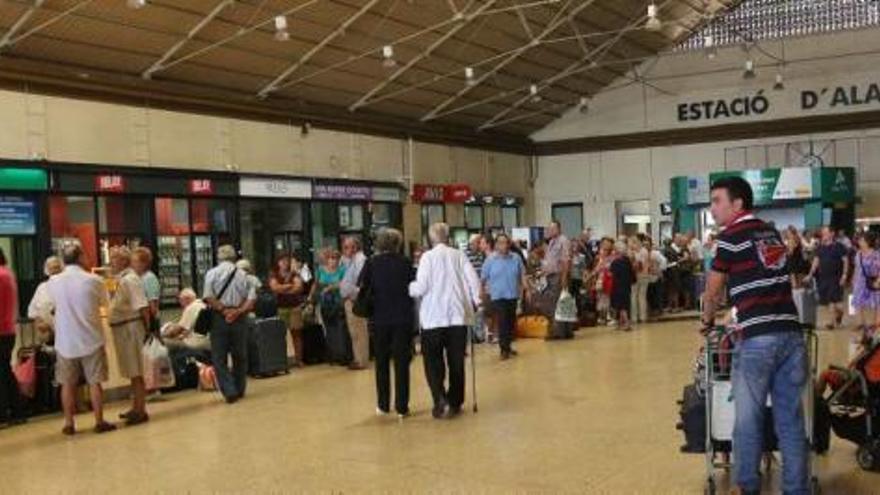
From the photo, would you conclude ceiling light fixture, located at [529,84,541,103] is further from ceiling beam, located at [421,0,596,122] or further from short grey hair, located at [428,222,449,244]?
short grey hair, located at [428,222,449,244]

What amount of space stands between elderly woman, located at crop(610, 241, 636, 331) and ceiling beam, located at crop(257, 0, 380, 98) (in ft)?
19.3

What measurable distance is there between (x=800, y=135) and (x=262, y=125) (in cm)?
1461

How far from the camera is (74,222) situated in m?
15.4

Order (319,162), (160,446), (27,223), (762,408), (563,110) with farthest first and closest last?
(563,110) < (319,162) < (27,223) < (160,446) < (762,408)

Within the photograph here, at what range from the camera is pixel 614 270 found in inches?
603

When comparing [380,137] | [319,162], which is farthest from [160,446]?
[380,137]

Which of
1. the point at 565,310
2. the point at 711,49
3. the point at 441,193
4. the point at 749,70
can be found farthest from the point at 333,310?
the point at 711,49

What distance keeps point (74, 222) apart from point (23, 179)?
4.41 ft

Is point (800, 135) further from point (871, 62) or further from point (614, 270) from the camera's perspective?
point (614, 270)

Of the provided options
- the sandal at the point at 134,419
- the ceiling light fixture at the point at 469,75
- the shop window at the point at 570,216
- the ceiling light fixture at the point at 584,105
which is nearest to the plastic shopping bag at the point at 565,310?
the sandal at the point at 134,419

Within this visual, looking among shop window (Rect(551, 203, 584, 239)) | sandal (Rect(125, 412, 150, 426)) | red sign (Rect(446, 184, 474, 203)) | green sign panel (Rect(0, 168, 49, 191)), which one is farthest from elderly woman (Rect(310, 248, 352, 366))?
shop window (Rect(551, 203, 584, 239))

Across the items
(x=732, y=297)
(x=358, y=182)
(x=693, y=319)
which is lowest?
(x=693, y=319)

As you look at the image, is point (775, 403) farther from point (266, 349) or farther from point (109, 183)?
point (109, 183)

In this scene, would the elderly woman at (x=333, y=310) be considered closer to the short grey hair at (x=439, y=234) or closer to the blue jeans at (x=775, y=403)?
the short grey hair at (x=439, y=234)
